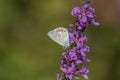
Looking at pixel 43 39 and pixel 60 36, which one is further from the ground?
pixel 60 36

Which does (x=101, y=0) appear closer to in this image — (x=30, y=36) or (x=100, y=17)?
(x=100, y=17)

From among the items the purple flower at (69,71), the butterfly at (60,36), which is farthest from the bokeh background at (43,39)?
the butterfly at (60,36)

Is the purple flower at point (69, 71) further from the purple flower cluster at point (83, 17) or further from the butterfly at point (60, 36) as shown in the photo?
the purple flower cluster at point (83, 17)

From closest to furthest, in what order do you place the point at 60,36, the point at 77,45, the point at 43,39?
the point at 60,36
the point at 77,45
the point at 43,39

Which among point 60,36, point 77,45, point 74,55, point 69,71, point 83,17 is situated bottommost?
point 69,71

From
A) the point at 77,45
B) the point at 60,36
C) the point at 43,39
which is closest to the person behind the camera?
the point at 60,36

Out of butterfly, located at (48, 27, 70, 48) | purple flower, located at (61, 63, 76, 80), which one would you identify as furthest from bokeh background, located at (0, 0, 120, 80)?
butterfly, located at (48, 27, 70, 48)

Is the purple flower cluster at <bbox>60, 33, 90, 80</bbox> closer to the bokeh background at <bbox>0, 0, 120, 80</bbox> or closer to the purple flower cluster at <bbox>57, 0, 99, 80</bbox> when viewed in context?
the purple flower cluster at <bbox>57, 0, 99, 80</bbox>

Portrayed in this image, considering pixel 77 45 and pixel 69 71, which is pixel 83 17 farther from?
pixel 69 71

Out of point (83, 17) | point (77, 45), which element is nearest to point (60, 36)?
point (77, 45)

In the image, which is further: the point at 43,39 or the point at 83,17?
the point at 43,39
